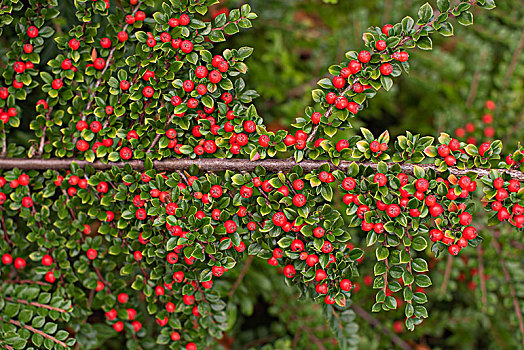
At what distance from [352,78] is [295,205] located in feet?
1.40

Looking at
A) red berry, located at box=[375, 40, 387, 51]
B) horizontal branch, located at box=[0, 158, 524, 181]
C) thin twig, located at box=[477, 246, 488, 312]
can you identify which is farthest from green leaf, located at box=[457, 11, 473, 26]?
thin twig, located at box=[477, 246, 488, 312]

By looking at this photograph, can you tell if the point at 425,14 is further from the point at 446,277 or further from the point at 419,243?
the point at 446,277

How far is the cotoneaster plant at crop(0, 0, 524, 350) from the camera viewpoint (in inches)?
55.0

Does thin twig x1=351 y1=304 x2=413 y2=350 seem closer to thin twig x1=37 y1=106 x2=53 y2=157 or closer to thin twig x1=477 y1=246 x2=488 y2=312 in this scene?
thin twig x1=477 y1=246 x2=488 y2=312

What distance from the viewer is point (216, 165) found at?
1528 mm

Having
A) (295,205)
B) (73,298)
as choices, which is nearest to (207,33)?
(295,205)

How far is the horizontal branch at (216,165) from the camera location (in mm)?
1418

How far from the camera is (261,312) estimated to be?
124 inches

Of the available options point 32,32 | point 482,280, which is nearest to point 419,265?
point 482,280

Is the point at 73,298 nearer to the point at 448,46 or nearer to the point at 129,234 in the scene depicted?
the point at 129,234

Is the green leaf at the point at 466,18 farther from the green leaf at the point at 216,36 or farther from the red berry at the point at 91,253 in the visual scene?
the red berry at the point at 91,253

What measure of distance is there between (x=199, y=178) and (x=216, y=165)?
72mm

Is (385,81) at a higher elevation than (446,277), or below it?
higher

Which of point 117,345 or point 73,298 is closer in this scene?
point 73,298
